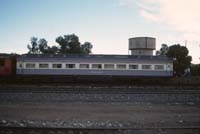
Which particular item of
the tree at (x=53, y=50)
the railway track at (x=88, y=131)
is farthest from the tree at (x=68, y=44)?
the railway track at (x=88, y=131)

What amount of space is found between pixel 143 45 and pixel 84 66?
2939 cm

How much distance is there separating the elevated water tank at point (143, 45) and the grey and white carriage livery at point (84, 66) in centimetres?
2703

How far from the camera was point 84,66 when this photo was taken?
2841 centimetres

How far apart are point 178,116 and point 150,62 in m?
17.6

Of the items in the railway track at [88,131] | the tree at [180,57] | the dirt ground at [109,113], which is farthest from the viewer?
the tree at [180,57]

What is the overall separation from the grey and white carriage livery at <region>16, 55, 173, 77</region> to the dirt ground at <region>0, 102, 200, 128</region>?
1360cm

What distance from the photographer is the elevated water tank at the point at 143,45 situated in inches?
2167

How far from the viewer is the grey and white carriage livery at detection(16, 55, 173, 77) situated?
2828 centimetres

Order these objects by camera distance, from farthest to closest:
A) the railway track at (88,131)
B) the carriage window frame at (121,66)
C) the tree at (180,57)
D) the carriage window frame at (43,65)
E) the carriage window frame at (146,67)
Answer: the tree at (180,57) → the carriage window frame at (146,67) → the carriage window frame at (121,66) → the carriage window frame at (43,65) → the railway track at (88,131)

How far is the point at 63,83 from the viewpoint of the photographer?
28.4 metres

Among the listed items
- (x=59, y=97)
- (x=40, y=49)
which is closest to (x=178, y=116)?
(x=59, y=97)

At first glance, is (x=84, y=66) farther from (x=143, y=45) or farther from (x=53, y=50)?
(x=53, y=50)

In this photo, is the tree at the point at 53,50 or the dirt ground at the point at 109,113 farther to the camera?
the tree at the point at 53,50

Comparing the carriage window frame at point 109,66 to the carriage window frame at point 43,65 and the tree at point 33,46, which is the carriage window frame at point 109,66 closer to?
the carriage window frame at point 43,65
